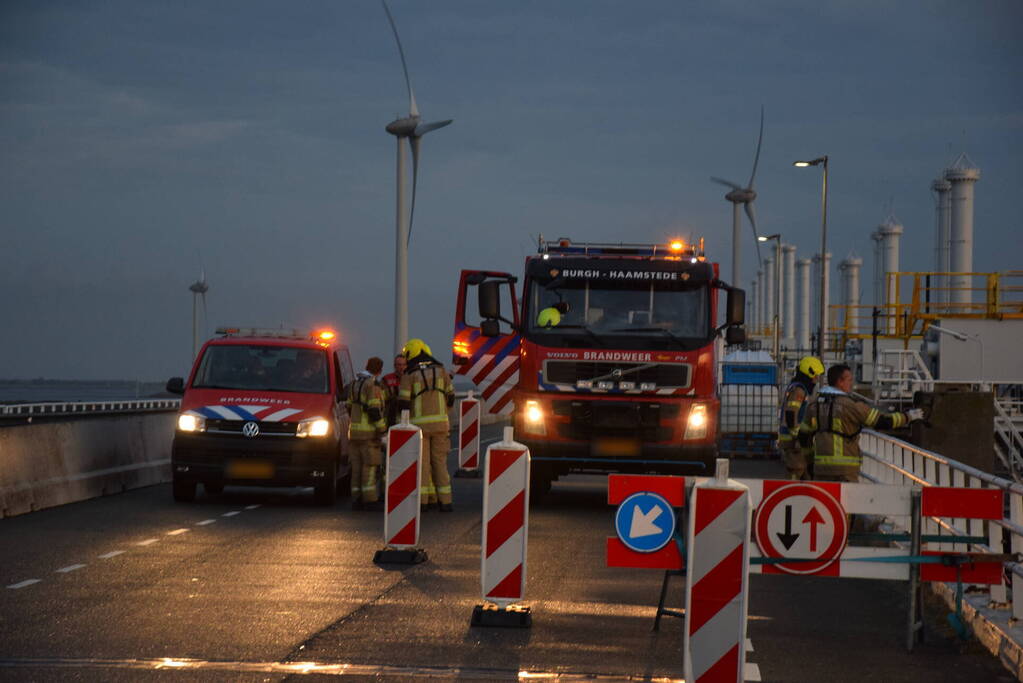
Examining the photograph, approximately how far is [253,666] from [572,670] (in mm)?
1738

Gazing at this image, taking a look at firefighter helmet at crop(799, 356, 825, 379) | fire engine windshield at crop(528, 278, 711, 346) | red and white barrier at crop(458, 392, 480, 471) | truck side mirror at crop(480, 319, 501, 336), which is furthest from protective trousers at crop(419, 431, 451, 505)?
red and white barrier at crop(458, 392, 480, 471)

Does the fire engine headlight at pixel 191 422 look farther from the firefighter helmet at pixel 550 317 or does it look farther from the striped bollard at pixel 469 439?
the striped bollard at pixel 469 439

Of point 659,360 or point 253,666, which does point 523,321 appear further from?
point 253,666

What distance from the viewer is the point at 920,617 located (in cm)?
987

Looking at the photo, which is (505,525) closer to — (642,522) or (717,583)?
(642,522)

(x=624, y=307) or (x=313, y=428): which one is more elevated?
(x=624, y=307)

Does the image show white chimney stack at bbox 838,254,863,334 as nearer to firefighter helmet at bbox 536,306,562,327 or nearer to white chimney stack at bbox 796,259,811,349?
white chimney stack at bbox 796,259,811,349

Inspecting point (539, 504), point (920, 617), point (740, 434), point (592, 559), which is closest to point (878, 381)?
point (740, 434)

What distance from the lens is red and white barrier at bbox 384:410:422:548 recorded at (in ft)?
43.9

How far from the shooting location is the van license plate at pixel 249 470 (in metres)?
18.6

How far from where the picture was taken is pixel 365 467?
1886 centimetres

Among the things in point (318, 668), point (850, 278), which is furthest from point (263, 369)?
point (850, 278)

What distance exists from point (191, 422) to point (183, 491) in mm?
910

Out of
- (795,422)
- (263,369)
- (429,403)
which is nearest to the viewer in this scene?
(795,422)
